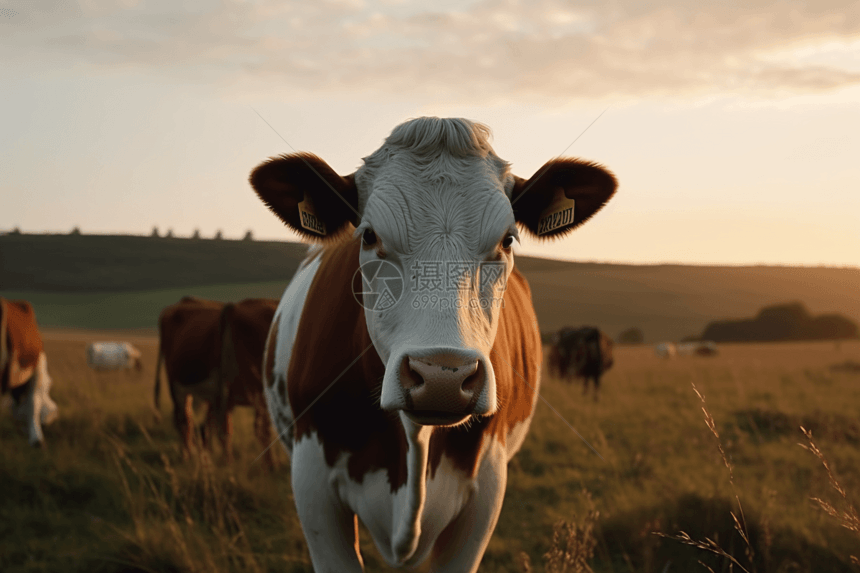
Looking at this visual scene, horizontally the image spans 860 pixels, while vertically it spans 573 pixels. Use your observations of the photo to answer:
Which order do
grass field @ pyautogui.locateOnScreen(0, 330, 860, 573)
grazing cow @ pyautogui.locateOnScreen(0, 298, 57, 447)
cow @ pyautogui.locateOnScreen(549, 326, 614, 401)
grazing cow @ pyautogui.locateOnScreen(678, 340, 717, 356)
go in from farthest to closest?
grazing cow @ pyautogui.locateOnScreen(678, 340, 717, 356) < cow @ pyautogui.locateOnScreen(549, 326, 614, 401) < grazing cow @ pyautogui.locateOnScreen(0, 298, 57, 447) < grass field @ pyautogui.locateOnScreen(0, 330, 860, 573)

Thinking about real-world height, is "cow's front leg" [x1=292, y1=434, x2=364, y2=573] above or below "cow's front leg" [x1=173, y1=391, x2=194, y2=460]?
above

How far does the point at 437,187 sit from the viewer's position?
2.21 meters

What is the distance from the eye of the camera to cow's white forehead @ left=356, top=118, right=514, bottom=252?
211 centimetres

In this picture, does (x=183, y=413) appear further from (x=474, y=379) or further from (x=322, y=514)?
(x=474, y=379)

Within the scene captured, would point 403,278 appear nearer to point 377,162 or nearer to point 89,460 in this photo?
point 377,162

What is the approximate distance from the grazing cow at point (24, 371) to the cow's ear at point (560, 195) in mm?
6658

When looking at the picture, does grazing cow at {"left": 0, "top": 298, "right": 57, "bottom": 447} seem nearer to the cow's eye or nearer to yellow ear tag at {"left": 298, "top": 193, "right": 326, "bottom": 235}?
yellow ear tag at {"left": 298, "top": 193, "right": 326, "bottom": 235}

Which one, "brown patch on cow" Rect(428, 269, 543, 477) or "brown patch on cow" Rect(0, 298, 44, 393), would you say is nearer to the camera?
"brown patch on cow" Rect(428, 269, 543, 477)

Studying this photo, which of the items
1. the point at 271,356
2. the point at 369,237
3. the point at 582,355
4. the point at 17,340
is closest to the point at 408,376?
the point at 369,237

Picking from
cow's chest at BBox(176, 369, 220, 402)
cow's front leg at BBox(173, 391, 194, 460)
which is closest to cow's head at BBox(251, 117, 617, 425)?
cow's chest at BBox(176, 369, 220, 402)

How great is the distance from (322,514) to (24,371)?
21.9ft

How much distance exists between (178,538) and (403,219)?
9.88 feet

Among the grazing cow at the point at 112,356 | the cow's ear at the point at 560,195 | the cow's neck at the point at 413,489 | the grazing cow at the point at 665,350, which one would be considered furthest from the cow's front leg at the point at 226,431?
the grazing cow at the point at 665,350

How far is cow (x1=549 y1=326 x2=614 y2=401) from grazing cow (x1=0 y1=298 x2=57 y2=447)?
961cm
